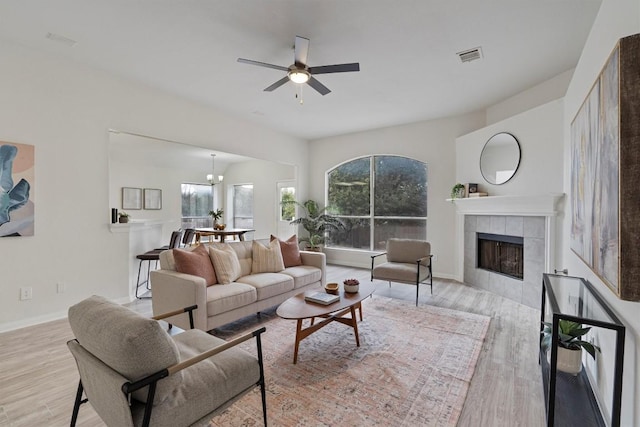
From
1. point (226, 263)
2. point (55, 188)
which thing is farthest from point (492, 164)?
point (55, 188)

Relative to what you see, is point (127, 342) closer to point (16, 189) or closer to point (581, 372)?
point (581, 372)

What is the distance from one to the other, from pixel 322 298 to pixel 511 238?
3241 millimetres

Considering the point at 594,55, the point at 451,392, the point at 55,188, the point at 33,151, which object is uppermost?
the point at 594,55

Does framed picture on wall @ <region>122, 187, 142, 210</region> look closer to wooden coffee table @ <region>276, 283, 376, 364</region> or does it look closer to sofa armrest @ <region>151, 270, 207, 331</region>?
sofa armrest @ <region>151, 270, 207, 331</region>

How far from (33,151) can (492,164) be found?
6031 millimetres

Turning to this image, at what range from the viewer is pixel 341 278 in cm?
556

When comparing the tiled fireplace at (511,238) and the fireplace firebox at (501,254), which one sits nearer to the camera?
the tiled fireplace at (511,238)

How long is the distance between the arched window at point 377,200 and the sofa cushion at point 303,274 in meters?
2.61

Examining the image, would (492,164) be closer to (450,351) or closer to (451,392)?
(450,351)

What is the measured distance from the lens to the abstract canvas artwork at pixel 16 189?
120 inches

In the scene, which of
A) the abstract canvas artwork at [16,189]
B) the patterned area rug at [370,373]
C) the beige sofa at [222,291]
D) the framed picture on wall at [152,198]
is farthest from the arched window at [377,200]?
the abstract canvas artwork at [16,189]

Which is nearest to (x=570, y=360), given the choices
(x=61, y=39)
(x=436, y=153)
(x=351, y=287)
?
(x=351, y=287)

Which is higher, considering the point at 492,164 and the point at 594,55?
the point at 594,55

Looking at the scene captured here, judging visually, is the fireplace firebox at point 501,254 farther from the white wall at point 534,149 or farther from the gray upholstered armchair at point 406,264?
the gray upholstered armchair at point 406,264
